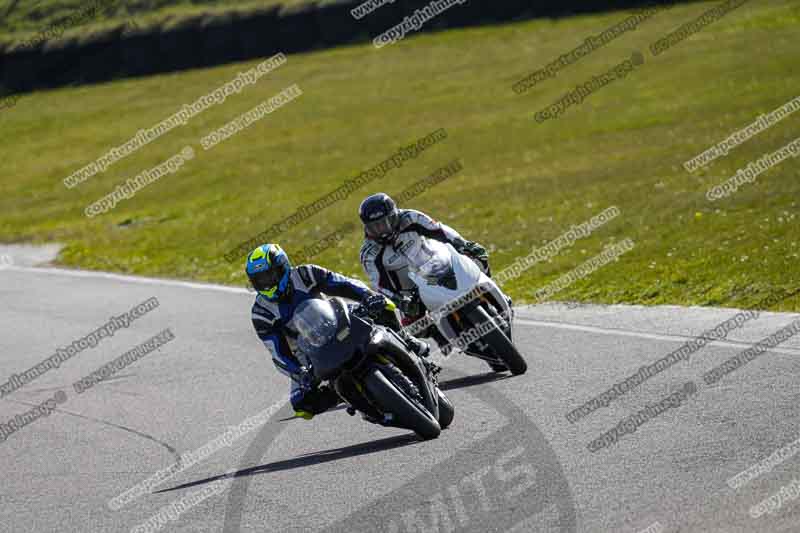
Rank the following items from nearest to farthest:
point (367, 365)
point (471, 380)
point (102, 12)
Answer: point (367, 365)
point (471, 380)
point (102, 12)

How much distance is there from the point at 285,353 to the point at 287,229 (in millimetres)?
18730

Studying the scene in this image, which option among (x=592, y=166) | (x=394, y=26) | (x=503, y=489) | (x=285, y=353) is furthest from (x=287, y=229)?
(x=394, y=26)

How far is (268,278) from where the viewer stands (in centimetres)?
873

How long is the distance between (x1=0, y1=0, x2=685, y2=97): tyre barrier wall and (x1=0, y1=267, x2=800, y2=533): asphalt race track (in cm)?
5440

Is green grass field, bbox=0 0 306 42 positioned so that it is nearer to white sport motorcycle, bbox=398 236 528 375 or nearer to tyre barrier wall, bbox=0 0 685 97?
tyre barrier wall, bbox=0 0 685 97

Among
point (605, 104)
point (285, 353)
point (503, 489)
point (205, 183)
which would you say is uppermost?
point (285, 353)

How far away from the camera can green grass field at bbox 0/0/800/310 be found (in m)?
17.8

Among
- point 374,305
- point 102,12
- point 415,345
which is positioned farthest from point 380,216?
point 102,12

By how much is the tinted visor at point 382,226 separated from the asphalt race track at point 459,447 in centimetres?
158

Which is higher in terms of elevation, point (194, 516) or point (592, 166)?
point (194, 516)

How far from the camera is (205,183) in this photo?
133 ft

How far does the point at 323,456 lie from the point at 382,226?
8.35 feet

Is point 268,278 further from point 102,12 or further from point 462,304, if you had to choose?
point 102,12

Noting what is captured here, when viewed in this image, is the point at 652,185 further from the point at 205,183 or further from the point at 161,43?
the point at 161,43
